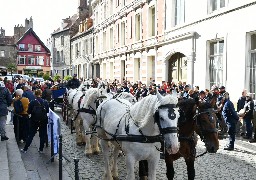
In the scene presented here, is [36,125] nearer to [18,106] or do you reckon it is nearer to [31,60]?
[18,106]

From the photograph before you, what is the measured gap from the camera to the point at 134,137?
17.4 ft

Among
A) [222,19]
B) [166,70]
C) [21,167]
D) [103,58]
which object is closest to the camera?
[21,167]

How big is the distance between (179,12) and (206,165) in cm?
→ 1186

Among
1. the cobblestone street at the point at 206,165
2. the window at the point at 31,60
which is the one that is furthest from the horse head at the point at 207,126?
the window at the point at 31,60

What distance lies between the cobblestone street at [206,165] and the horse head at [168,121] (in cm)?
278

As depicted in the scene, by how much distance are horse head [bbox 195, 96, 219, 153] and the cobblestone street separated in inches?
69.9

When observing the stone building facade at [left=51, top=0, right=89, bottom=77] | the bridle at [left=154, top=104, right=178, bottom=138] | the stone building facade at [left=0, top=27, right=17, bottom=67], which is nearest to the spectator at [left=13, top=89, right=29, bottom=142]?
the bridle at [left=154, top=104, right=178, bottom=138]

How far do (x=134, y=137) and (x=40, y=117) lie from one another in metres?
4.62

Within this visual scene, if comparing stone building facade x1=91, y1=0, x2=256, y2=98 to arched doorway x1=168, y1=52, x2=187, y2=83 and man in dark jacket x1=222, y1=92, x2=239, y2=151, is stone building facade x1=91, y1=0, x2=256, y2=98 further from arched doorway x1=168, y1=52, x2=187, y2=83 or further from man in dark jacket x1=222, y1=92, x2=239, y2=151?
man in dark jacket x1=222, y1=92, x2=239, y2=151

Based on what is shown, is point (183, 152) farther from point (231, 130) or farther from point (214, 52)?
point (214, 52)

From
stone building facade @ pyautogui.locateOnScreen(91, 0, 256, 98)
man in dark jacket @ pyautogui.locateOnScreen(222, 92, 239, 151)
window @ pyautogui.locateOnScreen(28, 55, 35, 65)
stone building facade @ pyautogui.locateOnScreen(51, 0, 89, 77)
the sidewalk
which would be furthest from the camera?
window @ pyautogui.locateOnScreen(28, 55, 35, 65)

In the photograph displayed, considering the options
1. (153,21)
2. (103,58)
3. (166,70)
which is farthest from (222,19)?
(103,58)

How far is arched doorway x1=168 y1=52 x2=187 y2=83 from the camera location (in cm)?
1828

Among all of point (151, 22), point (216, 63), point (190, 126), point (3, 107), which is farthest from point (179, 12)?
point (190, 126)
